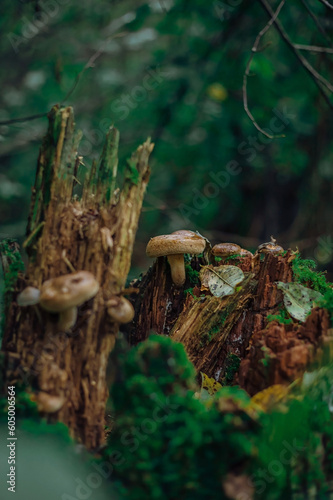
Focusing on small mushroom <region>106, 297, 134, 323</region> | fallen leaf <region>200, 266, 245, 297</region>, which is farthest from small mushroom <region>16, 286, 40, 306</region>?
fallen leaf <region>200, 266, 245, 297</region>

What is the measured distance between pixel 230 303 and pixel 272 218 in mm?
3251

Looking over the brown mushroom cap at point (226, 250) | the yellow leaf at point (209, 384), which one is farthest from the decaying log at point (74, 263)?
the brown mushroom cap at point (226, 250)

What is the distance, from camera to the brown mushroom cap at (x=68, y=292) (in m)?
1.12

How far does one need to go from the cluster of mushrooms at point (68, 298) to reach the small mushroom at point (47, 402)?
182 millimetres

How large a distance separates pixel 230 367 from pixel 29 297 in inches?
37.7

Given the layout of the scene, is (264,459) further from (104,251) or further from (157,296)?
(157,296)

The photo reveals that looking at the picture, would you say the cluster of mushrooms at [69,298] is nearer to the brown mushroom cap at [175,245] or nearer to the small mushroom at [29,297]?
the small mushroom at [29,297]

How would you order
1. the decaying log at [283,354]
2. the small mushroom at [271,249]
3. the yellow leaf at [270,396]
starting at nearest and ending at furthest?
1. the yellow leaf at [270,396]
2. the decaying log at [283,354]
3. the small mushroom at [271,249]

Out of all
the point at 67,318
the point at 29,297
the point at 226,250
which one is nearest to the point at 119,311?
the point at 67,318

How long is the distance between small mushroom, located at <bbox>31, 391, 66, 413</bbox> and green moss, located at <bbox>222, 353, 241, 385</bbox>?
2.71ft

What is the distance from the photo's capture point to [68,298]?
44.0 inches

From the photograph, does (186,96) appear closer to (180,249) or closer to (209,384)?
(180,249)

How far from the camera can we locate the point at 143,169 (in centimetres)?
139

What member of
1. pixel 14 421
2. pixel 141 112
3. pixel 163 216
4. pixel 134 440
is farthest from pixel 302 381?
pixel 163 216
